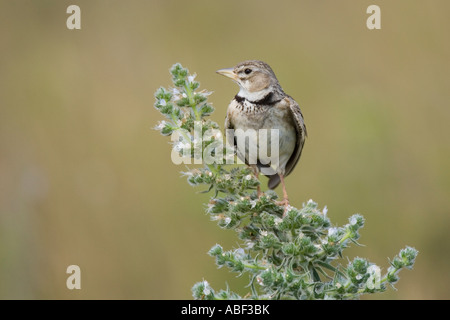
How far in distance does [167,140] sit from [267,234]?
439cm

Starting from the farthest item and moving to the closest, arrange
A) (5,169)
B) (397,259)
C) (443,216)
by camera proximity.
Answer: (5,169), (443,216), (397,259)

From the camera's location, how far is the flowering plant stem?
2.40 metres

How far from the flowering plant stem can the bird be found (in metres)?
1.62

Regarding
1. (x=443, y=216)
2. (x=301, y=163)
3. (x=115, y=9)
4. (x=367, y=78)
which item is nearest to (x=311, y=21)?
(x=367, y=78)

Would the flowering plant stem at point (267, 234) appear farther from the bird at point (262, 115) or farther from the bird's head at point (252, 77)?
the bird's head at point (252, 77)

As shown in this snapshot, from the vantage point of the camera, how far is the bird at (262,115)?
14.8 ft

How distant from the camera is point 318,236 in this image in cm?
263

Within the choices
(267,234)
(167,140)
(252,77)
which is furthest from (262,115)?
(167,140)

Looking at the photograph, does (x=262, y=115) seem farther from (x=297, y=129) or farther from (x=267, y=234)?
(x=267, y=234)

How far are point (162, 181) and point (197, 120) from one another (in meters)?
4.11

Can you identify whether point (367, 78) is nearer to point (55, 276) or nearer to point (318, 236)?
point (55, 276)

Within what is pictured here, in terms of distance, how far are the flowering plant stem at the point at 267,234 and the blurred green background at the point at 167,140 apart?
2609mm

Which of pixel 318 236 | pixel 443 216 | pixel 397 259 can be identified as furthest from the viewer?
pixel 443 216

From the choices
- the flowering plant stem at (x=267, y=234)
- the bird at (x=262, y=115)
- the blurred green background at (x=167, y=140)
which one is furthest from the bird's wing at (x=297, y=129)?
the flowering plant stem at (x=267, y=234)
